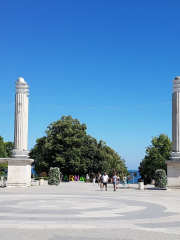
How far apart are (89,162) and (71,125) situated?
7.09 meters

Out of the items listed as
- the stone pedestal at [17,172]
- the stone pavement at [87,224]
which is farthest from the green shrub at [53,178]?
Answer: the stone pavement at [87,224]

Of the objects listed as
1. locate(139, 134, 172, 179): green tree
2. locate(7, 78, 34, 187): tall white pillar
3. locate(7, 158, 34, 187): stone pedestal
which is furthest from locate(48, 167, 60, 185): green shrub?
locate(139, 134, 172, 179): green tree

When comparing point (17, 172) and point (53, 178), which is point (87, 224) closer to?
point (17, 172)

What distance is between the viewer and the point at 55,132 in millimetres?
66375

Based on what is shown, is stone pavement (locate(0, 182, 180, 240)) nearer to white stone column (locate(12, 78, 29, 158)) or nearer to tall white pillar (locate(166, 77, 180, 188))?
tall white pillar (locate(166, 77, 180, 188))

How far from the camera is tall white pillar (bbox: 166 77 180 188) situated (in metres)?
33.5

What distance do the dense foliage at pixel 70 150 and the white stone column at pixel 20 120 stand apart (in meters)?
26.0

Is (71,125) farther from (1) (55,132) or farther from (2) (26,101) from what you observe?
(2) (26,101)

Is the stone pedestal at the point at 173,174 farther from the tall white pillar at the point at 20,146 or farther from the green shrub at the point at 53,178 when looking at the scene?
the tall white pillar at the point at 20,146

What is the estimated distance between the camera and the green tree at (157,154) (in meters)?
71.4

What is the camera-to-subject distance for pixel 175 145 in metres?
→ 34.3

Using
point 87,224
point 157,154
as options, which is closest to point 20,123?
point 87,224

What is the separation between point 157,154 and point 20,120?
4145 centimetres

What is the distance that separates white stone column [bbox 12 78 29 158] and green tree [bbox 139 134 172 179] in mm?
40222
